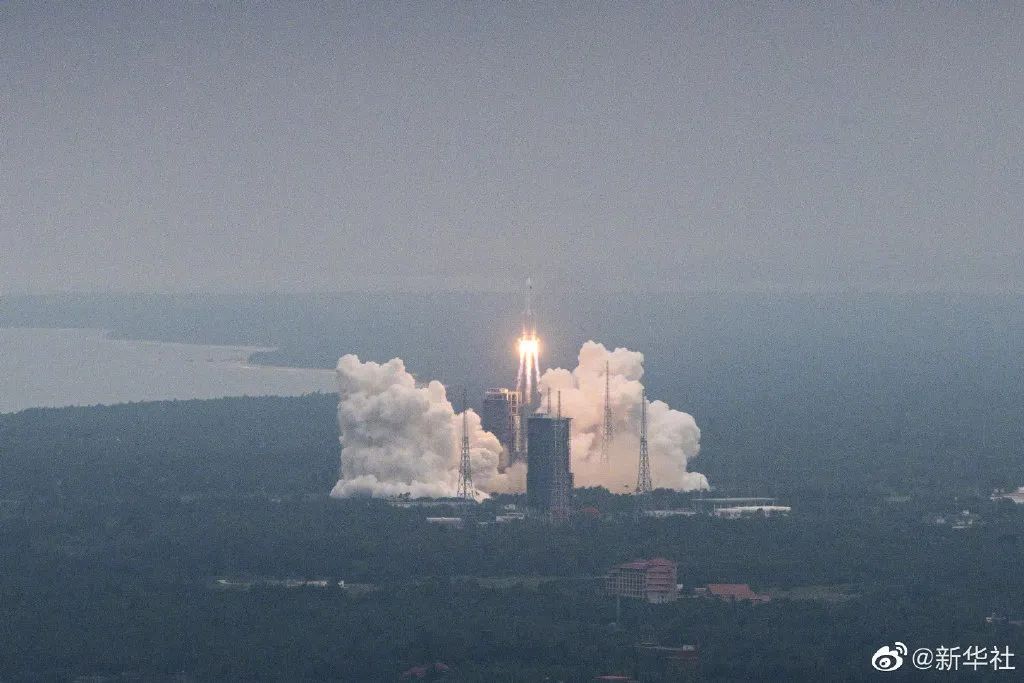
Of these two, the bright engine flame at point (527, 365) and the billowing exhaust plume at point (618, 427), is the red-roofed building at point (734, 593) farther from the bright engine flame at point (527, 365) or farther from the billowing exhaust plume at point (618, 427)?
the bright engine flame at point (527, 365)

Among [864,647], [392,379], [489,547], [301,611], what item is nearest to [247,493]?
[392,379]

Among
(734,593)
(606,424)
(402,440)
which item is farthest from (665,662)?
(606,424)

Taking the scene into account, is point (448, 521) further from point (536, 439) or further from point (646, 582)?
point (646, 582)

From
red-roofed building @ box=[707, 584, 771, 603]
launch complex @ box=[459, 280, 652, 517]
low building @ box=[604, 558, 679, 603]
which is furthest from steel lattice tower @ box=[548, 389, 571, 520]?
red-roofed building @ box=[707, 584, 771, 603]

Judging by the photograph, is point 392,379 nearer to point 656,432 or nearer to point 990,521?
point 656,432

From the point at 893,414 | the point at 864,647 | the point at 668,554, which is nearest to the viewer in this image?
the point at 864,647

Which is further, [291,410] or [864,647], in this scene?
[291,410]
